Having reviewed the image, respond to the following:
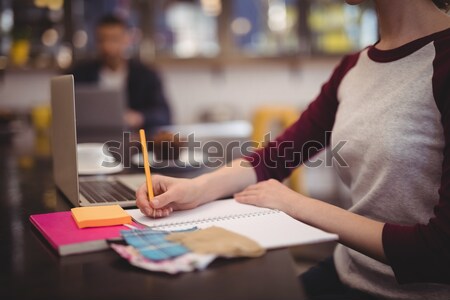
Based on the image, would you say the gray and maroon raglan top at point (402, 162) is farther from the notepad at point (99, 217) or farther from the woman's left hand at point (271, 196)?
the notepad at point (99, 217)

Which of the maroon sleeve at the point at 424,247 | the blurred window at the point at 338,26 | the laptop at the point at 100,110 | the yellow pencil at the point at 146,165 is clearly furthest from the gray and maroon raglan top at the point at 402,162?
the blurred window at the point at 338,26

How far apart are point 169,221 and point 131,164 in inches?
30.2

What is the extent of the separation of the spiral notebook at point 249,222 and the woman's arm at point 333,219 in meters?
0.03

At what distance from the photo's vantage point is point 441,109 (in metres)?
0.91

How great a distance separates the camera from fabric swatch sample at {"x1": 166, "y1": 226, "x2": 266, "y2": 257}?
67 cm

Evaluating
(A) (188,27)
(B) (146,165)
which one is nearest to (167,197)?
(B) (146,165)

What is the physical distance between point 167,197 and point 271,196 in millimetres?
195

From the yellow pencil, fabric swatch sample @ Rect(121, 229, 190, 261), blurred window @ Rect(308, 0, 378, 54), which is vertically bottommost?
fabric swatch sample @ Rect(121, 229, 190, 261)

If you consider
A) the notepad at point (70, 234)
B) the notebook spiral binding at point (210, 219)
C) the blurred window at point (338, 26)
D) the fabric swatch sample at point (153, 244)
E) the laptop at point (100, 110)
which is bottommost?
the laptop at point (100, 110)

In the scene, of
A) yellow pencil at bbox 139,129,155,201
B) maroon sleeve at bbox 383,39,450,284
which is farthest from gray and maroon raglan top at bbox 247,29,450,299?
yellow pencil at bbox 139,129,155,201

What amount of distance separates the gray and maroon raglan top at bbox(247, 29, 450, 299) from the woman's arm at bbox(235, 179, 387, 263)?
2 cm

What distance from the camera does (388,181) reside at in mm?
973

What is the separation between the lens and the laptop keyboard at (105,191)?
1.07 meters

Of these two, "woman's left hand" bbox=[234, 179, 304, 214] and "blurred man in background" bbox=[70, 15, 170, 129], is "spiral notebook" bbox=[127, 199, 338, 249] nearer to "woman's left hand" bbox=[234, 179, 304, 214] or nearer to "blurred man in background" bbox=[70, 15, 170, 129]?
"woman's left hand" bbox=[234, 179, 304, 214]
